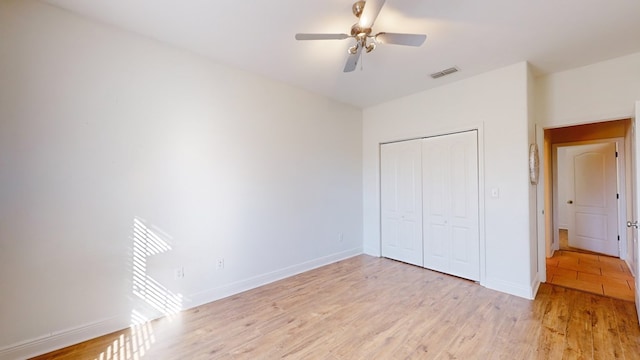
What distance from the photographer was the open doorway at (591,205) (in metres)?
3.79

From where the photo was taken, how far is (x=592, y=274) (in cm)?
362

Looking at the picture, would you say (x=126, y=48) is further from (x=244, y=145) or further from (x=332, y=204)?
(x=332, y=204)

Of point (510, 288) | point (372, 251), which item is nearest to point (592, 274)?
point (510, 288)

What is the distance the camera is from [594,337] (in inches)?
86.2

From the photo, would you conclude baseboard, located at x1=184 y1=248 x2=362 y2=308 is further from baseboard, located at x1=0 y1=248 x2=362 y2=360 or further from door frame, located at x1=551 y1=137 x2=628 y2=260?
door frame, located at x1=551 y1=137 x2=628 y2=260

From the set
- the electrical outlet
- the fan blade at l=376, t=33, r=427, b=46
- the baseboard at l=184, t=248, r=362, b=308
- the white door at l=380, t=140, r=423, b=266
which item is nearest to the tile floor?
the white door at l=380, t=140, r=423, b=266

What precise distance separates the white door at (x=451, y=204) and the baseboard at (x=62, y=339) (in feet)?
12.3

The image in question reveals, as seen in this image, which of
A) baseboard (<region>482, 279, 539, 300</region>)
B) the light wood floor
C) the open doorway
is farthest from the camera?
the open doorway

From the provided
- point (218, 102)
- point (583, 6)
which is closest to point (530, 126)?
point (583, 6)

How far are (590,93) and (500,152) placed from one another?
118 centimetres

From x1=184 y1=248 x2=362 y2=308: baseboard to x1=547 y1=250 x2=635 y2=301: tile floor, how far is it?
299cm

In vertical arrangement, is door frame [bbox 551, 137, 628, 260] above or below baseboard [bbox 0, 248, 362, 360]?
above

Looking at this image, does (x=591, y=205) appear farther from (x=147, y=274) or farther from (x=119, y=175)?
(x=119, y=175)

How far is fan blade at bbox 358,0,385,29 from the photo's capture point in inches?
68.1
